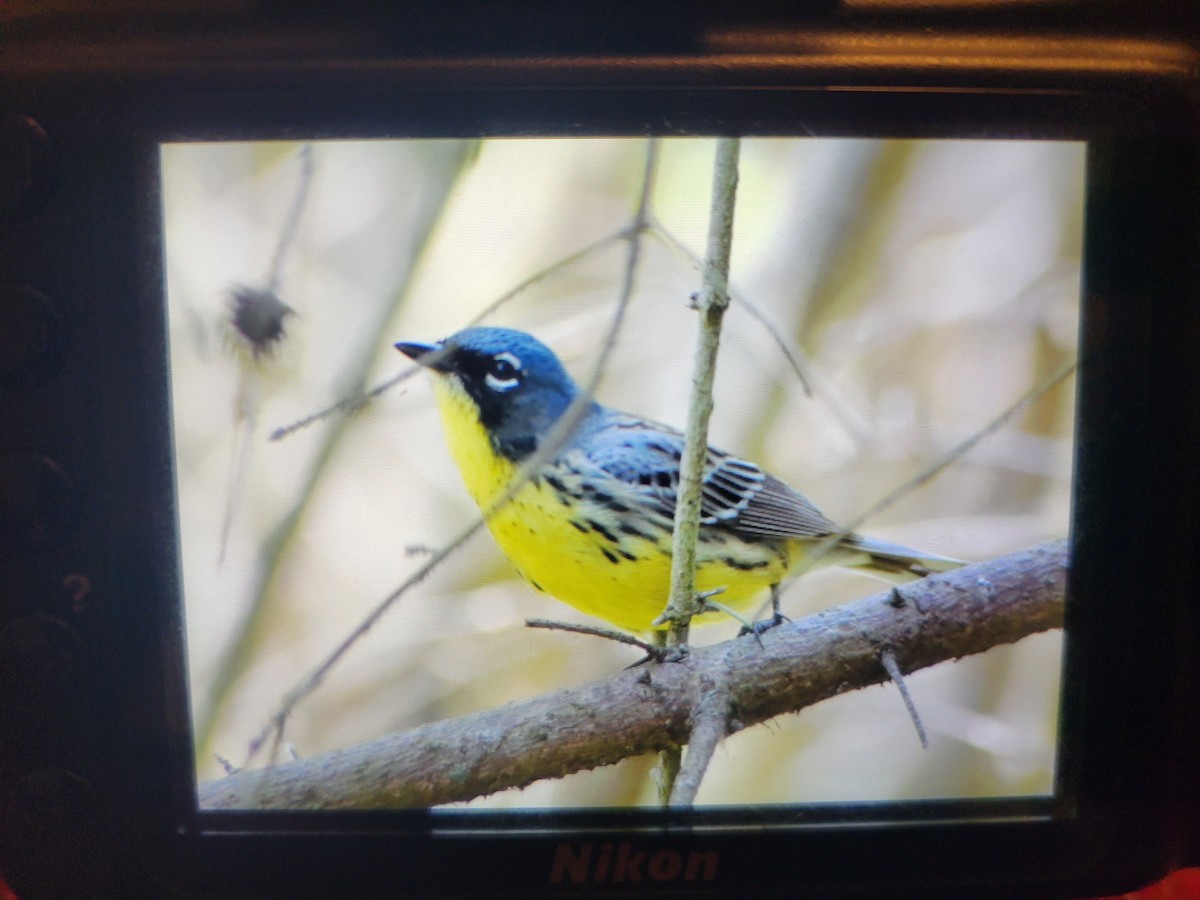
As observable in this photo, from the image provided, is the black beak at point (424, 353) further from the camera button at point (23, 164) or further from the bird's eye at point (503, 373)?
the camera button at point (23, 164)

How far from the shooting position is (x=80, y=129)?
19.3 inches

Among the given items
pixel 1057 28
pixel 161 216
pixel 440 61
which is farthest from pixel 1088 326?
pixel 161 216

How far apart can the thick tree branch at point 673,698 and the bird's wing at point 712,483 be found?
8cm

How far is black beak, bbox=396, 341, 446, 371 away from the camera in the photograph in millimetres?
549

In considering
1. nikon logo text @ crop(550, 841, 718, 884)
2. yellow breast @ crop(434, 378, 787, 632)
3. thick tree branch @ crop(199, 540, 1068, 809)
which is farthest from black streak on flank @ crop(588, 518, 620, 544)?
nikon logo text @ crop(550, 841, 718, 884)

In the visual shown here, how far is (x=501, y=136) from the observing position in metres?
0.50

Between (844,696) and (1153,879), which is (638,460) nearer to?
(844,696)

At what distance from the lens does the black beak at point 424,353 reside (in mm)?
549

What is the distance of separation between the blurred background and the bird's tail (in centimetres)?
2

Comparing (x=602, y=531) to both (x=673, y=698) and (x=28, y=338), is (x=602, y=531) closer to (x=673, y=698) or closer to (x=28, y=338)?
(x=673, y=698)

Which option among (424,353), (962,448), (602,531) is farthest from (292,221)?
(962,448)

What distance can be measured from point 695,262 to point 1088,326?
244 millimetres

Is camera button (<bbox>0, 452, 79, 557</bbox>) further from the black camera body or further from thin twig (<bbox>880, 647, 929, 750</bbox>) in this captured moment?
thin twig (<bbox>880, 647, 929, 750</bbox>)

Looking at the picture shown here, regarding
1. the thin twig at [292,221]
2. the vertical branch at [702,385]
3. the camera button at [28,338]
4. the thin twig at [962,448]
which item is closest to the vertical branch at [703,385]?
the vertical branch at [702,385]
